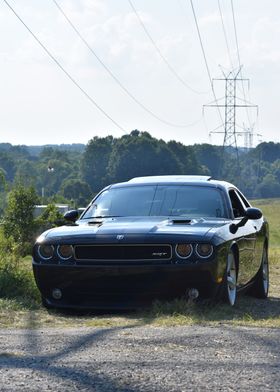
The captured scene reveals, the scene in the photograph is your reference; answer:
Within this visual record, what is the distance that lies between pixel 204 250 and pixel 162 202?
61.1 inches

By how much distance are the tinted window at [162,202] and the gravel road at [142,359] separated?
2.84m

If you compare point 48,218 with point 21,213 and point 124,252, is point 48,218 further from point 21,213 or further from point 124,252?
point 124,252

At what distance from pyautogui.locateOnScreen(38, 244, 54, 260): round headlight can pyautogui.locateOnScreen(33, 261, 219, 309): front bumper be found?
94 millimetres

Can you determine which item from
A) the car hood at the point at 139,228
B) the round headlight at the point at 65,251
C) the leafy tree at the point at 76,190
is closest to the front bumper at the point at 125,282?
the round headlight at the point at 65,251

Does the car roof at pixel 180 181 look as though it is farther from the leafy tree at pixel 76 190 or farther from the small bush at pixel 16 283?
the leafy tree at pixel 76 190

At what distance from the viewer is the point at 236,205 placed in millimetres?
10500

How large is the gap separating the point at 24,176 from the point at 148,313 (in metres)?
8.38

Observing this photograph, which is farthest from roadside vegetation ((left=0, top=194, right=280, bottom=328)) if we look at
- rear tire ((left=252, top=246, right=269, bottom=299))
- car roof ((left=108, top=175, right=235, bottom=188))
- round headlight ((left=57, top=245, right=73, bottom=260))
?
car roof ((left=108, top=175, right=235, bottom=188))

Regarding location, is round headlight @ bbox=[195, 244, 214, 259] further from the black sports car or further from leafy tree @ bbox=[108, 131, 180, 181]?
leafy tree @ bbox=[108, 131, 180, 181]

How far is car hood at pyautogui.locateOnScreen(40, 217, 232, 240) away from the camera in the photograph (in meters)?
8.44

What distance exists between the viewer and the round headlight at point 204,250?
8.30 m

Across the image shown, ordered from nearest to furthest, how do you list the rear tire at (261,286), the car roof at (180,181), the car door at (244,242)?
the car door at (244,242)
the car roof at (180,181)
the rear tire at (261,286)

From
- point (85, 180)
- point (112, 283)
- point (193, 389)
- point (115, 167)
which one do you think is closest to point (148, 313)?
point (112, 283)

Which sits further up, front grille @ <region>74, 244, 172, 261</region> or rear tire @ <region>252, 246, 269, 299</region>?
front grille @ <region>74, 244, 172, 261</region>
